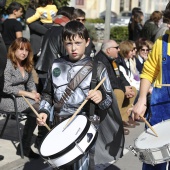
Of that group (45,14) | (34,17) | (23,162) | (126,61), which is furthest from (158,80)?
(34,17)

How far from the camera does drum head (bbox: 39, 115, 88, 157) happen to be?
11.7ft

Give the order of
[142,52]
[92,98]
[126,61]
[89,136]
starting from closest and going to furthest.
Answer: [89,136] → [92,98] → [126,61] → [142,52]

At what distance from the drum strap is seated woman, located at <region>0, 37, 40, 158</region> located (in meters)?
1.69

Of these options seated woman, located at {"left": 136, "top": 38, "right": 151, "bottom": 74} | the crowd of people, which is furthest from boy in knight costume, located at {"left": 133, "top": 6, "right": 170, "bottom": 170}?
seated woman, located at {"left": 136, "top": 38, "right": 151, "bottom": 74}

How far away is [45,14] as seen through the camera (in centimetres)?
855

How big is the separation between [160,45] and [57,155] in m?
1.19

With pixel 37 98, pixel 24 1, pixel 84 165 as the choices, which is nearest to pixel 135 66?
pixel 37 98

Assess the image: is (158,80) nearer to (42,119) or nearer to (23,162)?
(42,119)

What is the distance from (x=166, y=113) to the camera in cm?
411

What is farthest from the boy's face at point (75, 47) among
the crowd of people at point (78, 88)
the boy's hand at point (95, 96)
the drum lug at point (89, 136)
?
the drum lug at point (89, 136)

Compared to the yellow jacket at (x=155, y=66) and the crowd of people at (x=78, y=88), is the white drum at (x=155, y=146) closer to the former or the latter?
the crowd of people at (x=78, y=88)

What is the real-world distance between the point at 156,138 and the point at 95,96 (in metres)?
0.53

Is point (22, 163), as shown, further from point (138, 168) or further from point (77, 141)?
point (77, 141)

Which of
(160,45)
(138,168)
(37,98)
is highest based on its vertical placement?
(160,45)
